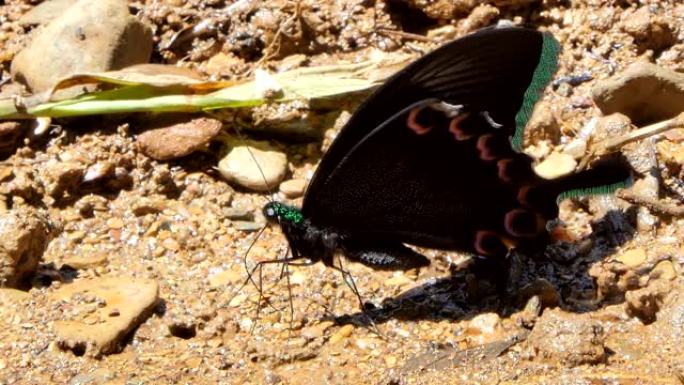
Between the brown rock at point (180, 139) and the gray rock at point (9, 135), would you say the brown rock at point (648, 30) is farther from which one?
the gray rock at point (9, 135)

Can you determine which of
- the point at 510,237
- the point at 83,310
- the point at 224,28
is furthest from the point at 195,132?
the point at 510,237

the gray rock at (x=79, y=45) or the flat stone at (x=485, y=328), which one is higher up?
the gray rock at (x=79, y=45)

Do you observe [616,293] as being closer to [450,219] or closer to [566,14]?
[450,219]

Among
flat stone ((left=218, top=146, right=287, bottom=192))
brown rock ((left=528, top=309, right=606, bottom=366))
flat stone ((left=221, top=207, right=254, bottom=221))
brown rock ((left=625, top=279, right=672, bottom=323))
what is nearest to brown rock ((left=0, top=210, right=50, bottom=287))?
flat stone ((left=221, top=207, right=254, bottom=221))

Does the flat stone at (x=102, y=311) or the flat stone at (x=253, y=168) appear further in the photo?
the flat stone at (x=253, y=168)

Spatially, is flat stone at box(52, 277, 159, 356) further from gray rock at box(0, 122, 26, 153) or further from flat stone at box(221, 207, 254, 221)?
→ gray rock at box(0, 122, 26, 153)

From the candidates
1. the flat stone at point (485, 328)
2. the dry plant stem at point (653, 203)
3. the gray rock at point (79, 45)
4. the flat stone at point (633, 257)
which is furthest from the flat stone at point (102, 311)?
the dry plant stem at point (653, 203)
